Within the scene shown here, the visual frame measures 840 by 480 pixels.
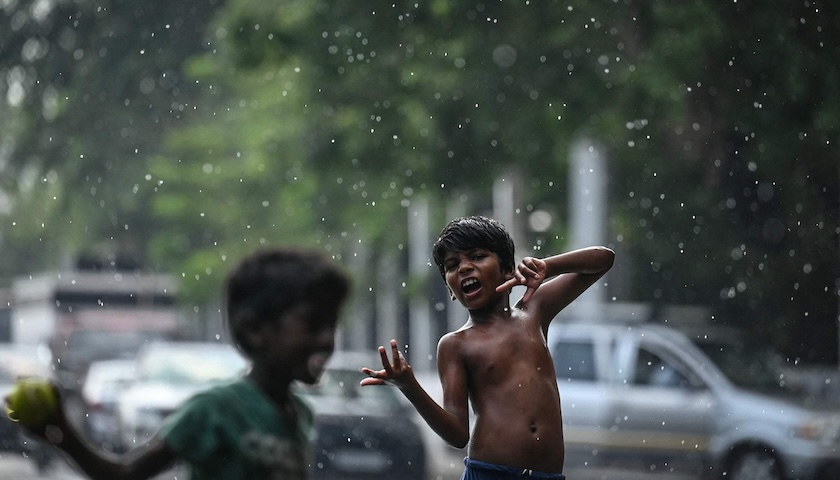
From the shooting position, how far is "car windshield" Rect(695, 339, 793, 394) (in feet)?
37.7

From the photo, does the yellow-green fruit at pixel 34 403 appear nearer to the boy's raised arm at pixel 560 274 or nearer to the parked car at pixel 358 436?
the boy's raised arm at pixel 560 274

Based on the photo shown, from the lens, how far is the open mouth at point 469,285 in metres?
3.15

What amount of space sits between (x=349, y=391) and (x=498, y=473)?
858 centimetres

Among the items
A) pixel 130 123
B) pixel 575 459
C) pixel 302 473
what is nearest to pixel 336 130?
pixel 575 459

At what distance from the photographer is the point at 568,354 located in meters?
12.3

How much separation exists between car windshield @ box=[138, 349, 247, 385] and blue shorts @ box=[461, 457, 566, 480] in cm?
908

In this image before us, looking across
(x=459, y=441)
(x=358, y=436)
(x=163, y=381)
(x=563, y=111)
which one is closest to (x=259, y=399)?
(x=459, y=441)

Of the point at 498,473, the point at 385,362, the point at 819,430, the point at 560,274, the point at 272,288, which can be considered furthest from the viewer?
the point at 819,430

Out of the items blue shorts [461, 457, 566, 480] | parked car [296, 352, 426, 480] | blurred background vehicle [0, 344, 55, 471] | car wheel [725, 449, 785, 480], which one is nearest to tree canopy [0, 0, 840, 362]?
car wheel [725, 449, 785, 480]

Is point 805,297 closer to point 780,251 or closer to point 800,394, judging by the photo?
point 780,251

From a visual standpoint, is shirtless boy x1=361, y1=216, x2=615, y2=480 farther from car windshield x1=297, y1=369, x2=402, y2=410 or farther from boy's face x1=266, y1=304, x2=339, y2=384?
car windshield x1=297, y1=369, x2=402, y2=410

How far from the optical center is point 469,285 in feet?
10.4

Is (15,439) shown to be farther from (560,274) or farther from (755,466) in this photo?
(560,274)

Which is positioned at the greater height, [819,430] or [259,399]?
[259,399]
